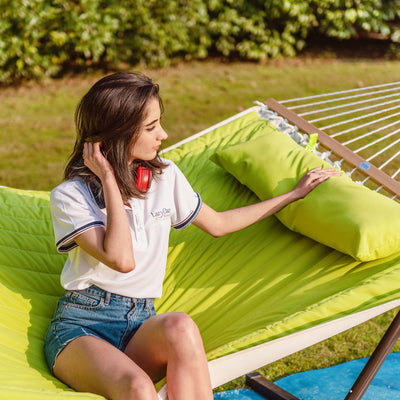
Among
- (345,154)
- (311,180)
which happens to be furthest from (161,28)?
(311,180)

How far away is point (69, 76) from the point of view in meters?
6.43

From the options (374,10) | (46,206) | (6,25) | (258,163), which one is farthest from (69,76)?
(258,163)

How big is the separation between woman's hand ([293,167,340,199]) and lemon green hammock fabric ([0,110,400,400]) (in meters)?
0.19

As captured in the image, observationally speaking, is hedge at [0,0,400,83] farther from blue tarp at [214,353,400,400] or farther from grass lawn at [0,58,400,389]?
blue tarp at [214,353,400,400]

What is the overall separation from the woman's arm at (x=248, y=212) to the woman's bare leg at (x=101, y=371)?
0.63 meters

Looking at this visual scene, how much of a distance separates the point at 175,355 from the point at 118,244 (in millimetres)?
375

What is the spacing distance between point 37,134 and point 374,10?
3.99m

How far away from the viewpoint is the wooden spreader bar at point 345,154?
2.50 m

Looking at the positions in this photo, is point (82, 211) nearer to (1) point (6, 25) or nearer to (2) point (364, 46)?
(1) point (6, 25)

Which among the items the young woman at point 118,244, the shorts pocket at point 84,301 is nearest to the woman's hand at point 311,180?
the young woman at point 118,244

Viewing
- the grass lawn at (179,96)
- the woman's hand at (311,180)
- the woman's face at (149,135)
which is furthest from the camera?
the grass lawn at (179,96)

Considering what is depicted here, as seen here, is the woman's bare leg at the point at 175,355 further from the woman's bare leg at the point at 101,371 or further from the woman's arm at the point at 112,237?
the woman's arm at the point at 112,237

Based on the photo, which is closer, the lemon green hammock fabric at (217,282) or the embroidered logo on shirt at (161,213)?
the lemon green hammock fabric at (217,282)

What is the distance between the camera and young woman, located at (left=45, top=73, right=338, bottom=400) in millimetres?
1688
